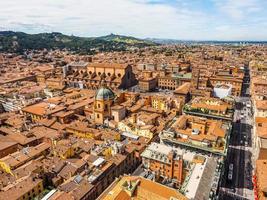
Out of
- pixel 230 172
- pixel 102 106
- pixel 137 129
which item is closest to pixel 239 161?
pixel 230 172

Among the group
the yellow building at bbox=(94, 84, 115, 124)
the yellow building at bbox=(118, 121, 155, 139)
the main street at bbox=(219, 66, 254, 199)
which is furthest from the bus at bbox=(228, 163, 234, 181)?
the yellow building at bbox=(94, 84, 115, 124)

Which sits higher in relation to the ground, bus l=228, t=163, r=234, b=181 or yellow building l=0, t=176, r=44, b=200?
yellow building l=0, t=176, r=44, b=200

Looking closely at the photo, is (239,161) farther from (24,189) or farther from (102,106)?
(24,189)

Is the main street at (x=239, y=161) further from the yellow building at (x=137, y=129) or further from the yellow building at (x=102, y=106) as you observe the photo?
the yellow building at (x=102, y=106)

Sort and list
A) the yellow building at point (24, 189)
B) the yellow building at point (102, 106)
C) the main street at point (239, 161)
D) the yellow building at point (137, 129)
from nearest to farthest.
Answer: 1. the yellow building at point (24, 189)
2. the main street at point (239, 161)
3. the yellow building at point (137, 129)
4. the yellow building at point (102, 106)

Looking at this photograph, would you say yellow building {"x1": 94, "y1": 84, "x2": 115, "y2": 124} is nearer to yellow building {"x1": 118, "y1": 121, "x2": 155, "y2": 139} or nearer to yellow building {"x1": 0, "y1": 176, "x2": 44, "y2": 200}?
yellow building {"x1": 118, "y1": 121, "x2": 155, "y2": 139}

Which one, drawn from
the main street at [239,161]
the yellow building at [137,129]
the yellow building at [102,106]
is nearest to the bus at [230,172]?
the main street at [239,161]

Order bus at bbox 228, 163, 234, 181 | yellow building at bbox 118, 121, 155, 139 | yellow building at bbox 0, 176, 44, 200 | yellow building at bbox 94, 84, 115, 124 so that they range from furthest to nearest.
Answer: yellow building at bbox 94, 84, 115, 124, yellow building at bbox 118, 121, 155, 139, bus at bbox 228, 163, 234, 181, yellow building at bbox 0, 176, 44, 200

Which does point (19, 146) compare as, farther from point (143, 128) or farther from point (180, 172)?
point (180, 172)
